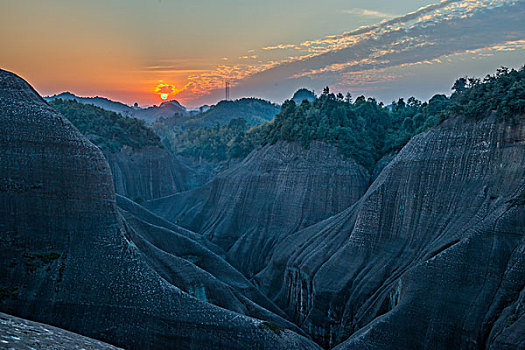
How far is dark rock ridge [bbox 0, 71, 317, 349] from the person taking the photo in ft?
79.7

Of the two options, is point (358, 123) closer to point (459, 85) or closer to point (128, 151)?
point (459, 85)

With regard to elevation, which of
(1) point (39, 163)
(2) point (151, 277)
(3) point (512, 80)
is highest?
(3) point (512, 80)

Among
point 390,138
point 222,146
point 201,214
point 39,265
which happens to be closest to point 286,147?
point 390,138

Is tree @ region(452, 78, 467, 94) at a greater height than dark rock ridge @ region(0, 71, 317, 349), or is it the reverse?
tree @ region(452, 78, 467, 94)

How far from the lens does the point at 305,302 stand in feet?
125

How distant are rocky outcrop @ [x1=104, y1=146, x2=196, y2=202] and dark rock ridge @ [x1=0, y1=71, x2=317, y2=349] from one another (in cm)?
4675

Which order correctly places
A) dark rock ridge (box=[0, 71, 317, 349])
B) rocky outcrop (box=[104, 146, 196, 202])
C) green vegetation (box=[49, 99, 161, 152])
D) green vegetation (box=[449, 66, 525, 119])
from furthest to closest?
1. green vegetation (box=[49, 99, 161, 152])
2. rocky outcrop (box=[104, 146, 196, 202])
3. green vegetation (box=[449, 66, 525, 119])
4. dark rock ridge (box=[0, 71, 317, 349])

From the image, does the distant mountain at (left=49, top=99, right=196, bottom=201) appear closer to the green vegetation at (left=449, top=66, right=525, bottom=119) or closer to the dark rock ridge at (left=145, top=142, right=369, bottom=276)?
the dark rock ridge at (left=145, top=142, right=369, bottom=276)

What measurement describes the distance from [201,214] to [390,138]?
28055 millimetres

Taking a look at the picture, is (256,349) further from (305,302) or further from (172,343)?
(305,302)

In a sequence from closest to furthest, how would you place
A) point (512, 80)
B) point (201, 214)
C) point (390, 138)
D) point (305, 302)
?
point (512, 80), point (305, 302), point (390, 138), point (201, 214)

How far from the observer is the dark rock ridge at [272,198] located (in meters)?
52.4

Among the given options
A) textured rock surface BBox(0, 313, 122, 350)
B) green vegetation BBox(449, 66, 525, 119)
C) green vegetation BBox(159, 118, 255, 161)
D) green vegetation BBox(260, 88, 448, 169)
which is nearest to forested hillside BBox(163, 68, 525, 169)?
green vegetation BBox(260, 88, 448, 169)

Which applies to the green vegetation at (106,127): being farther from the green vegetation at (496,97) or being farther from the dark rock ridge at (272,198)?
the green vegetation at (496,97)
